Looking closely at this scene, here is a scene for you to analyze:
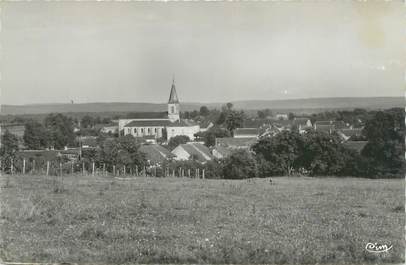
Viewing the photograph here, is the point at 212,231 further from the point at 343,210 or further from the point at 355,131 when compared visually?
the point at 355,131

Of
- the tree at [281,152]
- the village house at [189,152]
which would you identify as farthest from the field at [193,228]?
the village house at [189,152]

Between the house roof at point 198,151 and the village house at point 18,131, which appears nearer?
the house roof at point 198,151

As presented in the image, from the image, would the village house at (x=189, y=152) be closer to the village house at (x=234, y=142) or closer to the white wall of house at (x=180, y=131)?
the village house at (x=234, y=142)

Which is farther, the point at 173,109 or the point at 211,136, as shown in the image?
the point at 173,109

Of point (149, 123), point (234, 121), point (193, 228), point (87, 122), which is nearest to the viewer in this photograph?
point (193, 228)

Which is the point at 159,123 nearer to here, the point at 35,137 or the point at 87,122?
the point at 87,122

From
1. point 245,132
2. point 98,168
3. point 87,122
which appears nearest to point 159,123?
point 87,122

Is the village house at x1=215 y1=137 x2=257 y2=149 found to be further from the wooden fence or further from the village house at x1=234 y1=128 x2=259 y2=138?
the wooden fence

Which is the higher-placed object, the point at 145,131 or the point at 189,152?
the point at 189,152
